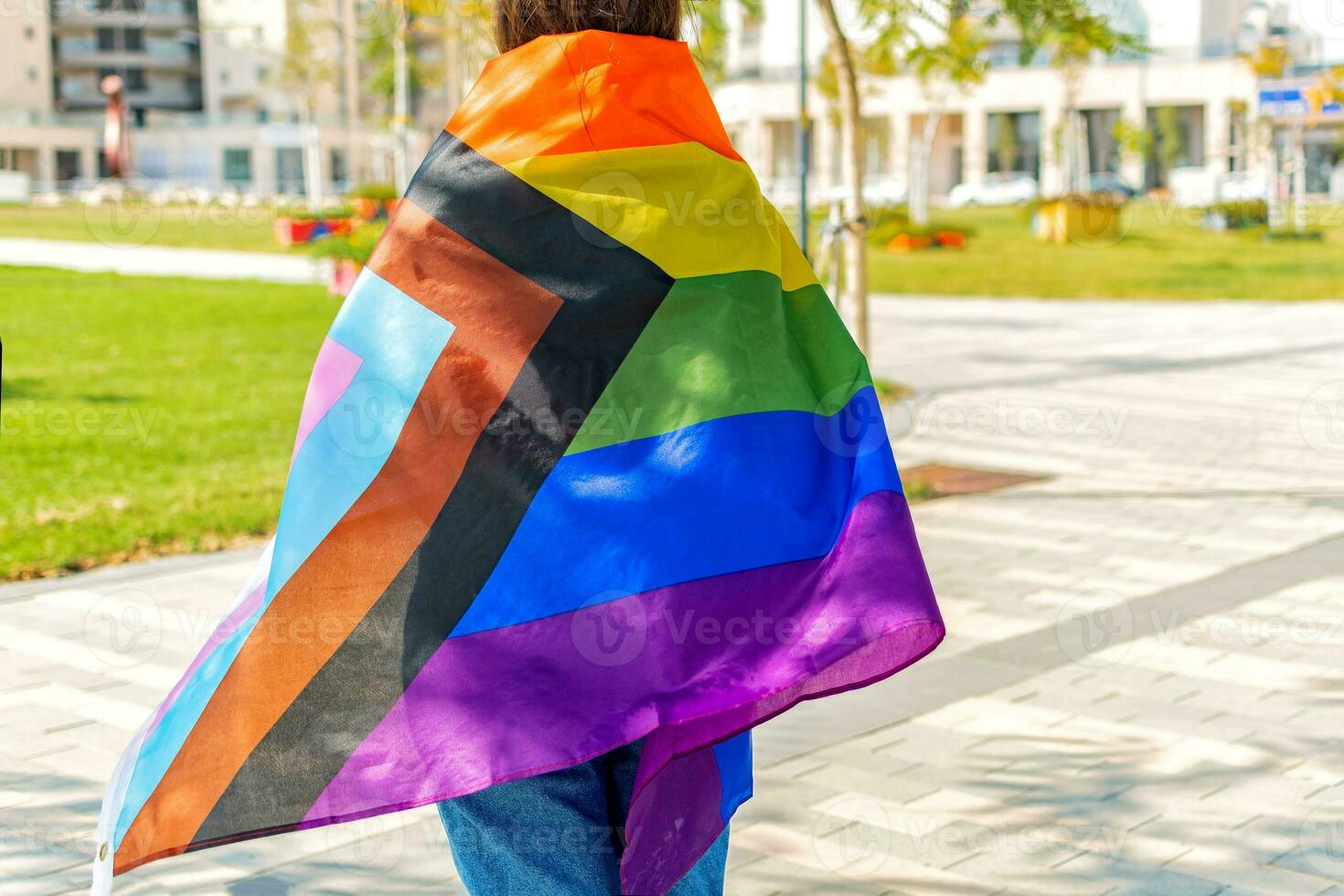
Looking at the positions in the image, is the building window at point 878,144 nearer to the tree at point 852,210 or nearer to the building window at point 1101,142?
the building window at point 1101,142

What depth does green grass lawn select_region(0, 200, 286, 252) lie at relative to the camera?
2834 centimetres

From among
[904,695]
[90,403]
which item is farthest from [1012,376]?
[904,695]

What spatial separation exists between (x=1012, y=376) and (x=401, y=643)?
11.1 meters

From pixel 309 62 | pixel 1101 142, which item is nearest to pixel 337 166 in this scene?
pixel 309 62

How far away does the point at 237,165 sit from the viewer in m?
68.6

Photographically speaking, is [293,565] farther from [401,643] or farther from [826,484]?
[826,484]

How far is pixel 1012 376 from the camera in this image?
41.8 ft

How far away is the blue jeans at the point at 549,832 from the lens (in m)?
2.13

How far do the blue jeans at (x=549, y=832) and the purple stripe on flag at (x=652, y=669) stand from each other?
0.08m

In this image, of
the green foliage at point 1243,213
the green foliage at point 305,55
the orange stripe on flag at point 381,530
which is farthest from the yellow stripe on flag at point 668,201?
the green foliage at point 305,55

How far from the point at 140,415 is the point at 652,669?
29.4 ft

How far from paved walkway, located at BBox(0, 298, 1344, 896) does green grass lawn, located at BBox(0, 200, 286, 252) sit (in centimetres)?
2146

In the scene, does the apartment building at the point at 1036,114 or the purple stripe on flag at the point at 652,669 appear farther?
the apartment building at the point at 1036,114

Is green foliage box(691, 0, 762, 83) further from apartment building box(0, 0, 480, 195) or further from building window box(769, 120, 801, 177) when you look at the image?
building window box(769, 120, 801, 177)
